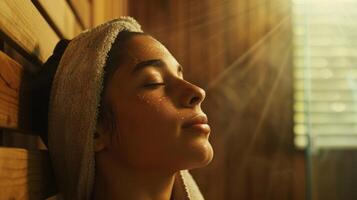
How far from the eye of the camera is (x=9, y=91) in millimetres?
883

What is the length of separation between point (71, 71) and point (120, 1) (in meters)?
1.56

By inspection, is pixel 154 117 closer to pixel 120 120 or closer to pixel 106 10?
pixel 120 120

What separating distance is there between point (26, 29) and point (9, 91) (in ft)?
Answer: 0.60

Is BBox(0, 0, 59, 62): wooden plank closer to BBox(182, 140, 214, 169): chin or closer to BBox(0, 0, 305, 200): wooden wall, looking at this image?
BBox(182, 140, 214, 169): chin

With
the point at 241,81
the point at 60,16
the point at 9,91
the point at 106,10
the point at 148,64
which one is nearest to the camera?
the point at 9,91

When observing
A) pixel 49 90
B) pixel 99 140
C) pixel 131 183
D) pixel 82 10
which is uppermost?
Result: pixel 82 10

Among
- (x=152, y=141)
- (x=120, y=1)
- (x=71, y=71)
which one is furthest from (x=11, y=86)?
(x=120, y=1)

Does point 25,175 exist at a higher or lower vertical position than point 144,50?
lower

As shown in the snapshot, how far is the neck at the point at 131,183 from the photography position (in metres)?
1.08

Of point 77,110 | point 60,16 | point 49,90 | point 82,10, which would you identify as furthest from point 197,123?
point 82,10

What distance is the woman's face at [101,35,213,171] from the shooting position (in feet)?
3.36

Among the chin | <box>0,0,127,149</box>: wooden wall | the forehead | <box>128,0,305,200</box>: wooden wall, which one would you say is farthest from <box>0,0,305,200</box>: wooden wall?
the chin

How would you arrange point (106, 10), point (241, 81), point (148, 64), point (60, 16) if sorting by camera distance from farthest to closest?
1. point (241, 81)
2. point (106, 10)
3. point (60, 16)
4. point (148, 64)

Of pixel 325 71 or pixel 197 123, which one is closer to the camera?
pixel 197 123
